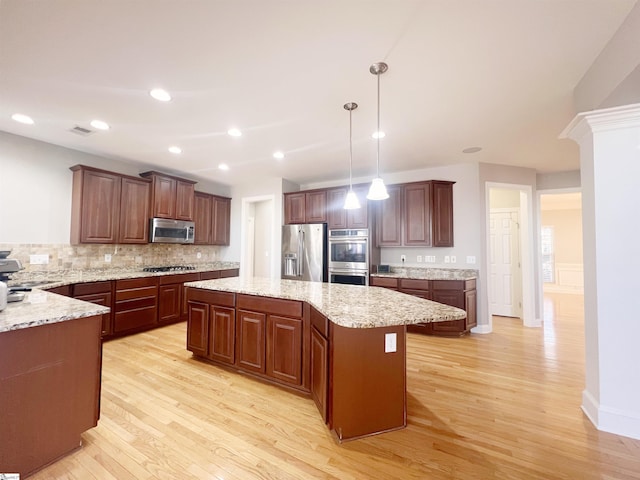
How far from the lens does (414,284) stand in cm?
410

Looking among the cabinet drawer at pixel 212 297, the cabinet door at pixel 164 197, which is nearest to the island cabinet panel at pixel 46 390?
the cabinet drawer at pixel 212 297

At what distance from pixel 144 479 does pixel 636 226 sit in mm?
3506

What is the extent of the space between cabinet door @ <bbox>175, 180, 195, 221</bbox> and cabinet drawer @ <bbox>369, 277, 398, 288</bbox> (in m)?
3.48

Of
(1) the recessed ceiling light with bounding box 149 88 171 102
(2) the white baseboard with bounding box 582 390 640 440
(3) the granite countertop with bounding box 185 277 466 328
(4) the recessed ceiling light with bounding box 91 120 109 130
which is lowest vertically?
(2) the white baseboard with bounding box 582 390 640 440

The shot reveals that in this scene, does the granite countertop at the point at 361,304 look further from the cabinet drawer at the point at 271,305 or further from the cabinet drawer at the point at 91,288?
the cabinet drawer at the point at 91,288

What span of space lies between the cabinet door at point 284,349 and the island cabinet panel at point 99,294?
2.30 metres

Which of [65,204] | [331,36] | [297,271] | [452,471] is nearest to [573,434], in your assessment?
[452,471]

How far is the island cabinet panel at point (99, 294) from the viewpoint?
329 centimetres

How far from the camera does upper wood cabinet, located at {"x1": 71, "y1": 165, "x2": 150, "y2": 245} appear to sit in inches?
143

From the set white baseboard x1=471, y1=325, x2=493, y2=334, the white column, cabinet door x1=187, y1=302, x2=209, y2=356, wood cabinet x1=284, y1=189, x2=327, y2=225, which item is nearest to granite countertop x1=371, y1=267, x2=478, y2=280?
white baseboard x1=471, y1=325, x2=493, y2=334

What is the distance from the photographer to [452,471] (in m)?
1.54

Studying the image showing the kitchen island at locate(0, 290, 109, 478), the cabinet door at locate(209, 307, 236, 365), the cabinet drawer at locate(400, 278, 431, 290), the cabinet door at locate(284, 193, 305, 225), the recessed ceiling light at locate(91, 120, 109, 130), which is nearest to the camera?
the kitchen island at locate(0, 290, 109, 478)

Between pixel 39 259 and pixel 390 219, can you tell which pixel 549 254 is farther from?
pixel 39 259

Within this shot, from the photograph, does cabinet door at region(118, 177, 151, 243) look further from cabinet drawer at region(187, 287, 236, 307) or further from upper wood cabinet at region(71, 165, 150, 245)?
cabinet drawer at region(187, 287, 236, 307)
